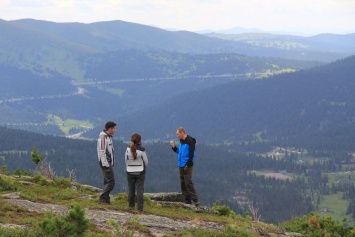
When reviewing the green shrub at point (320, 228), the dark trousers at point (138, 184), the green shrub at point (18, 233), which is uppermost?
the green shrub at point (18, 233)

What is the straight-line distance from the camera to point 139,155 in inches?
909

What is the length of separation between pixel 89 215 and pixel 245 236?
6.53 m

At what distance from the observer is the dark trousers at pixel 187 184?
27000mm

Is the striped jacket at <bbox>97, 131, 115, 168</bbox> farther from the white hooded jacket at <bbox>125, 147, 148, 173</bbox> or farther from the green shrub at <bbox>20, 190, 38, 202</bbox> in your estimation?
the green shrub at <bbox>20, 190, 38, 202</bbox>

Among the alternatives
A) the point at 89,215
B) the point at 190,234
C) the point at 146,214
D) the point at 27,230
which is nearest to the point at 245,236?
the point at 190,234

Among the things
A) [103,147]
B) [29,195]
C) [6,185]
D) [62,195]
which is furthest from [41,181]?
[103,147]

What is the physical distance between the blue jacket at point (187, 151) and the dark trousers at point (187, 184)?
1.34 feet

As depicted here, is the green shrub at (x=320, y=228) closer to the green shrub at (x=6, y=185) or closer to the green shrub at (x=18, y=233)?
the green shrub at (x=6, y=185)

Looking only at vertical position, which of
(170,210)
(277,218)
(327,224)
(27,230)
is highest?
(27,230)

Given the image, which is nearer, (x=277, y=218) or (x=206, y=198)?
(x=277, y=218)

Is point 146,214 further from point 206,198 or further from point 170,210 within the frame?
point 206,198

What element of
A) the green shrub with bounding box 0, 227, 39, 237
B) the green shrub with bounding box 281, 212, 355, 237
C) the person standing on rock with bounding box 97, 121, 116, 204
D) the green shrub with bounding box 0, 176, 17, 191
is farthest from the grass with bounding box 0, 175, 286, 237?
the green shrub with bounding box 281, 212, 355, 237

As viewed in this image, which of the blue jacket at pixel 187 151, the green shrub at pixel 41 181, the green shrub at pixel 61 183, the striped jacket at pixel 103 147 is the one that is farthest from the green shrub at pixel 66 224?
the green shrub at pixel 61 183

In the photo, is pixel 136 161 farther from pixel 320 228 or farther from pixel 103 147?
pixel 320 228
